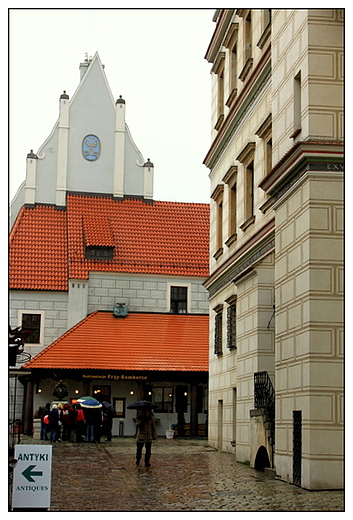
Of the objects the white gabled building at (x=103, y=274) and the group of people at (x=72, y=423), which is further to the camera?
the white gabled building at (x=103, y=274)

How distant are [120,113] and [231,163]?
1878cm

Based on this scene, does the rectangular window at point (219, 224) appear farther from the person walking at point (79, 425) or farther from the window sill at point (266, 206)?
the person walking at point (79, 425)

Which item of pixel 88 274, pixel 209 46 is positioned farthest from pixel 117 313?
pixel 209 46

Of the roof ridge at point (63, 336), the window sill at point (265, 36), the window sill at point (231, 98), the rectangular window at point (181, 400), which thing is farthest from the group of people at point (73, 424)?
the window sill at point (265, 36)

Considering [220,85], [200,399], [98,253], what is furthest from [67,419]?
[220,85]

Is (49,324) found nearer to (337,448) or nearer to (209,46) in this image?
(209,46)

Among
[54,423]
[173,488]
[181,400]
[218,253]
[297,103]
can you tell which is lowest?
[54,423]

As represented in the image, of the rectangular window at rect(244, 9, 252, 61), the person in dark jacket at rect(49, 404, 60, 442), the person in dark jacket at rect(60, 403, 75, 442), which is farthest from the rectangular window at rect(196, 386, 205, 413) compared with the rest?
the rectangular window at rect(244, 9, 252, 61)

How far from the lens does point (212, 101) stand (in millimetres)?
30188

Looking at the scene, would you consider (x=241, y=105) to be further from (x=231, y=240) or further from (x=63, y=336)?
(x=63, y=336)

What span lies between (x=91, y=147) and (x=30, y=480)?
33.3 meters

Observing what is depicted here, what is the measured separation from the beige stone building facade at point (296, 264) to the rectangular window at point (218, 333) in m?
5.26

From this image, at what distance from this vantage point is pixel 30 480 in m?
11.8

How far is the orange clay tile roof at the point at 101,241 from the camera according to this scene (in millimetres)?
40531
